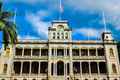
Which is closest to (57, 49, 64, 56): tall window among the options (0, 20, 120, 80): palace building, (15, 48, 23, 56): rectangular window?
(0, 20, 120, 80): palace building

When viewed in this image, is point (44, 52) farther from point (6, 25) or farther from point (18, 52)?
point (6, 25)

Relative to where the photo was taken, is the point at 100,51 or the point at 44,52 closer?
the point at 44,52

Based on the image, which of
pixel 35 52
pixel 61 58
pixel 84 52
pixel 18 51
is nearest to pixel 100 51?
pixel 84 52

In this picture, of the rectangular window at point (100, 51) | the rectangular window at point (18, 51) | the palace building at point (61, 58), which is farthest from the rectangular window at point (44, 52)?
the rectangular window at point (100, 51)

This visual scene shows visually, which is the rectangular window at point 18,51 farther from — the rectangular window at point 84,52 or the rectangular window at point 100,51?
the rectangular window at point 100,51

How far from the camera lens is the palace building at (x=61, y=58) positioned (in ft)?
187

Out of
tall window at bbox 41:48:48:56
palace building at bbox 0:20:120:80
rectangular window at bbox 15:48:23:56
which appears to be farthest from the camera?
tall window at bbox 41:48:48:56

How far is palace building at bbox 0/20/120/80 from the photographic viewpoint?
57.0 metres

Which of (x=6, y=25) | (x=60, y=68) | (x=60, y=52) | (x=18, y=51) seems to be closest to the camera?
(x=6, y=25)

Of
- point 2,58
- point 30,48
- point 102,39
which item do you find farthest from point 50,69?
point 102,39

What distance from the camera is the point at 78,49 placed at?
60.6 m

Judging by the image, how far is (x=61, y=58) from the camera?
192ft

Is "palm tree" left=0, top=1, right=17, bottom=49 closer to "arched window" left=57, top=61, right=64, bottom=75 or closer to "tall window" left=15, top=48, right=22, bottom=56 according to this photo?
"arched window" left=57, top=61, right=64, bottom=75

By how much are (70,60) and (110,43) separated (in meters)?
11.8
